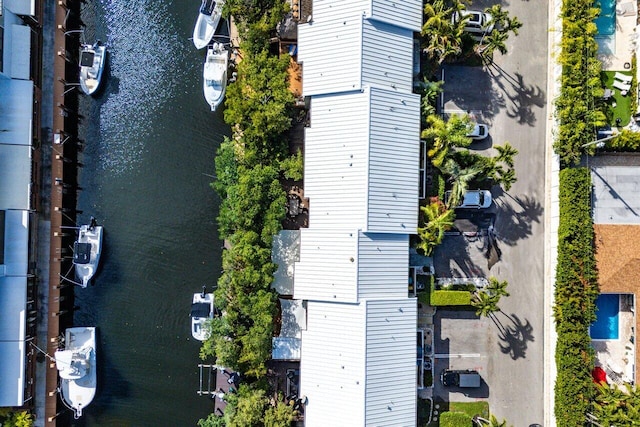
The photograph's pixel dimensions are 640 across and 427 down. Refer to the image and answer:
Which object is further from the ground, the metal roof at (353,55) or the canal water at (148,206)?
the metal roof at (353,55)

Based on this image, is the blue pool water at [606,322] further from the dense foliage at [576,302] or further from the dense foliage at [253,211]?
the dense foliage at [253,211]

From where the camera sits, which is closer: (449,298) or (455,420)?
(449,298)

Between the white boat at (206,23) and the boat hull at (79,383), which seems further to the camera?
the white boat at (206,23)

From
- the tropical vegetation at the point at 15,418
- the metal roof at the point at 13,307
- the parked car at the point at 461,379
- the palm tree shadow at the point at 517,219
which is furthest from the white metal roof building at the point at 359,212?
the tropical vegetation at the point at 15,418

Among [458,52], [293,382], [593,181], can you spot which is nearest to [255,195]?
[293,382]

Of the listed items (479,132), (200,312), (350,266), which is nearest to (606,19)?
(479,132)

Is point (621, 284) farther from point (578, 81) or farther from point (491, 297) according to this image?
point (578, 81)

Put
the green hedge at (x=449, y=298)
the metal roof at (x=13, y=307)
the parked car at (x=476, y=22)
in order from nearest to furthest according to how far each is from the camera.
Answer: the metal roof at (x=13, y=307) → the parked car at (x=476, y=22) → the green hedge at (x=449, y=298)
